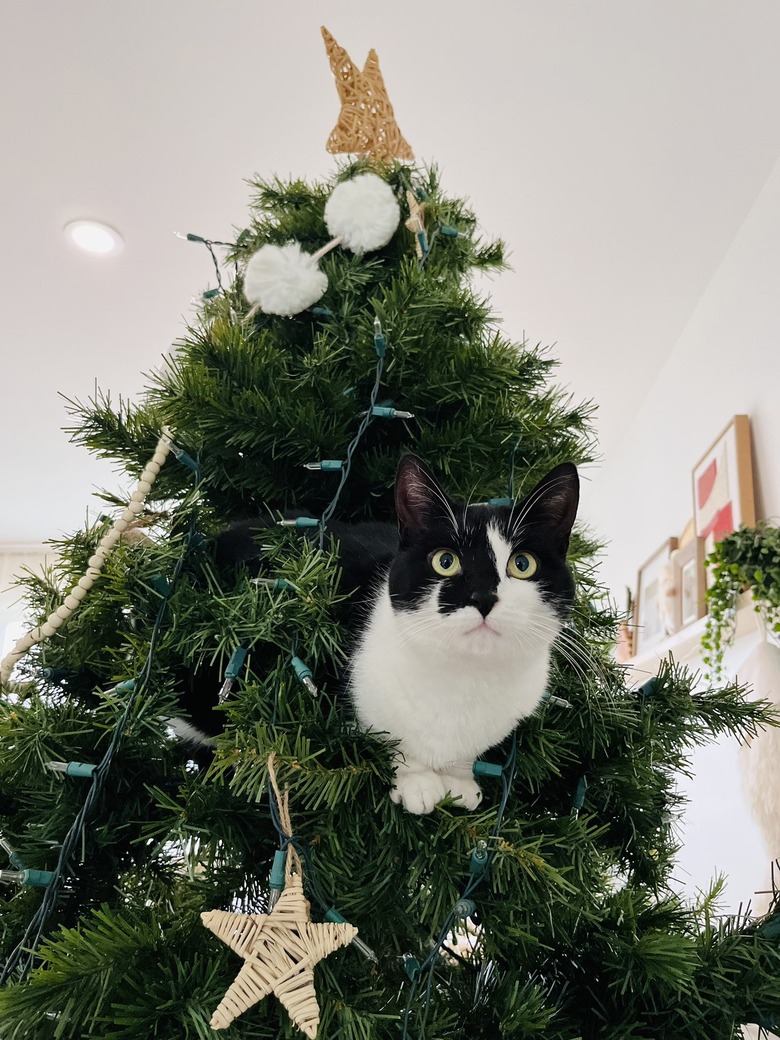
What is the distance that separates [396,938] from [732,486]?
1418mm

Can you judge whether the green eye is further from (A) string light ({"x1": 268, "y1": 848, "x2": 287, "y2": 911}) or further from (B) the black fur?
(A) string light ({"x1": 268, "y1": 848, "x2": 287, "y2": 911})

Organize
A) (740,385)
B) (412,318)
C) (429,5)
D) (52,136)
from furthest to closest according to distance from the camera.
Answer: (740,385), (52,136), (429,5), (412,318)

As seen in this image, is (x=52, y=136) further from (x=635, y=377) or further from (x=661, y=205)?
(x=635, y=377)

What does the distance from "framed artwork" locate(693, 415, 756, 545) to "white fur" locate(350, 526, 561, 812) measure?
45.5 inches

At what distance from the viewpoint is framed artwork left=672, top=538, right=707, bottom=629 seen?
172 cm

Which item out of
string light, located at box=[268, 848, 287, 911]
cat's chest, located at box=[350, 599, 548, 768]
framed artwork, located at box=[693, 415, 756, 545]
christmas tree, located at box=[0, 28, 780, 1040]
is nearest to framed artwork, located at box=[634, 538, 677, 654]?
framed artwork, located at box=[693, 415, 756, 545]

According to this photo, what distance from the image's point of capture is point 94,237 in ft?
6.06

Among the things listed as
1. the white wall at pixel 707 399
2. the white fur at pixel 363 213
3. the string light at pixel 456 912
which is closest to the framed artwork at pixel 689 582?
the white wall at pixel 707 399

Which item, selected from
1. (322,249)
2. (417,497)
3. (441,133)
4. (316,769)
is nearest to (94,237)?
(441,133)

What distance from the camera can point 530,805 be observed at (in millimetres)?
535

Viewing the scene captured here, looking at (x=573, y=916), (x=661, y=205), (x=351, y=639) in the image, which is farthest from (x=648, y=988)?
(x=661, y=205)

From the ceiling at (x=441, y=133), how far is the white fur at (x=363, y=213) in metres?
0.55

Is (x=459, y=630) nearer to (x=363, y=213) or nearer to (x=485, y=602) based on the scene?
(x=485, y=602)

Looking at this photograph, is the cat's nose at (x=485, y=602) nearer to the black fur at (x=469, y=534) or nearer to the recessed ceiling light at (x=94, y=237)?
the black fur at (x=469, y=534)
